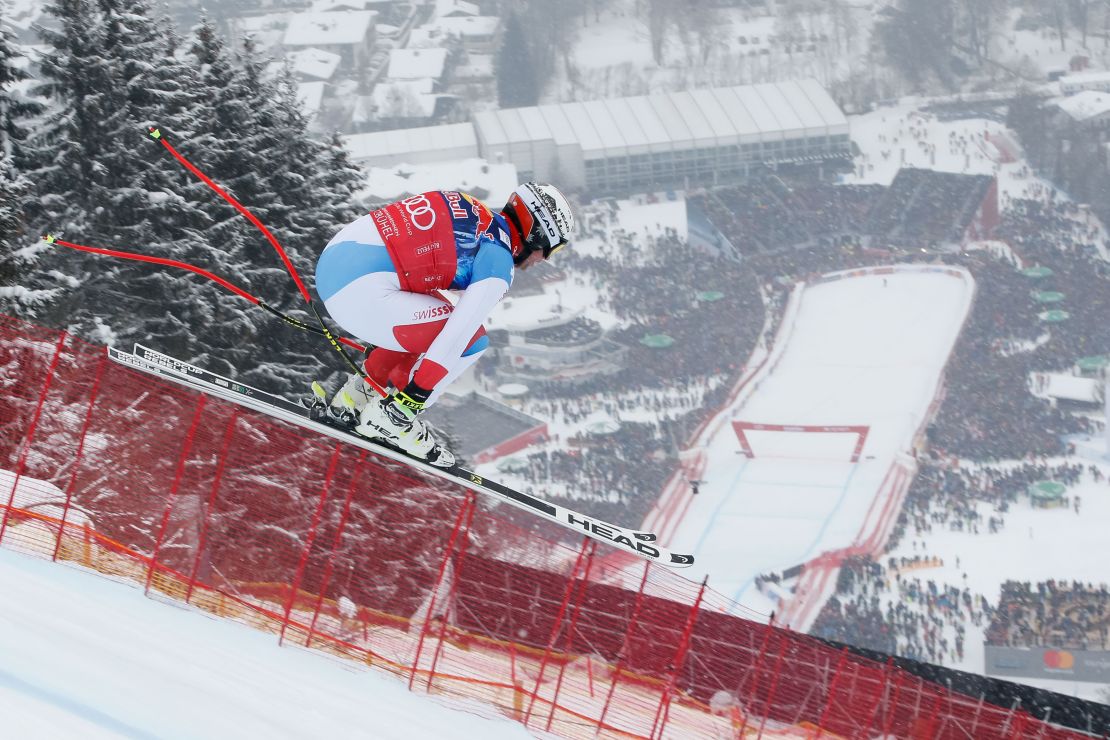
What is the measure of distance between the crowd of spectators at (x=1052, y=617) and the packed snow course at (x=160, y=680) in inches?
1143

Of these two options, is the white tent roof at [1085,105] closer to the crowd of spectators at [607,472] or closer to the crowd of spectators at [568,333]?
the crowd of spectators at [568,333]

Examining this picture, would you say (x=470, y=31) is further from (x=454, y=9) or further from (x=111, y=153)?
(x=111, y=153)

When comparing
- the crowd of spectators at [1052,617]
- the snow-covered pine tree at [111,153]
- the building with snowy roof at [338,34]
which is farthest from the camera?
the building with snowy roof at [338,34]

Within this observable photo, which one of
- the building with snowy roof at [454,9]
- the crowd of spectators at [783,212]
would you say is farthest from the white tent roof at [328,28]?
the crowd of spectators at [783,212]

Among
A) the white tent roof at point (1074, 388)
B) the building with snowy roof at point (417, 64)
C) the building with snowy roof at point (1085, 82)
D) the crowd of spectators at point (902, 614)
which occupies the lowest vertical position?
the crowd of spectators at point (902, 614)

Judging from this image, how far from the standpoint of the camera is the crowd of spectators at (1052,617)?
31.0m

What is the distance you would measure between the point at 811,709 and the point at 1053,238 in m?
66.6

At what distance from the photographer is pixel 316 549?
22.8 feet

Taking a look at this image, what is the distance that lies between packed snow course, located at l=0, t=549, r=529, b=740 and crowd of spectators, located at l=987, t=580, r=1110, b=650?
29036 mm

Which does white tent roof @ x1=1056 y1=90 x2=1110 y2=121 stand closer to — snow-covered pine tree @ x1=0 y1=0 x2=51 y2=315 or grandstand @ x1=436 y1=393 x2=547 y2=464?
grandstand @ x1=436 y1=393 x2=547 y2=464

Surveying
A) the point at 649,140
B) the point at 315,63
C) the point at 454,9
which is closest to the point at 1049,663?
the point at 649,140

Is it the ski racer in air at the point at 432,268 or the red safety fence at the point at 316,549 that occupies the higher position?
the ski racer in air at the point at 432,268

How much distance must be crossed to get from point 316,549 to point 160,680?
2.73 metres

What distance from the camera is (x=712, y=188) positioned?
79.4 m
